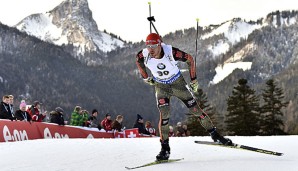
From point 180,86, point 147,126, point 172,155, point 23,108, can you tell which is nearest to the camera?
point 180,86

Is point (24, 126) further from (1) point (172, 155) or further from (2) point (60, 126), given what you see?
(1) point (172, 155)

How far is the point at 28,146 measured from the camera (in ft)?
28.7

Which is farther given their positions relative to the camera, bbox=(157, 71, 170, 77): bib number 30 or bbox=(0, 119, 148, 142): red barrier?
bbox=(0, 119, 148, 142): red barrier

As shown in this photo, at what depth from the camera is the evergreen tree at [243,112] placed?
33.9m

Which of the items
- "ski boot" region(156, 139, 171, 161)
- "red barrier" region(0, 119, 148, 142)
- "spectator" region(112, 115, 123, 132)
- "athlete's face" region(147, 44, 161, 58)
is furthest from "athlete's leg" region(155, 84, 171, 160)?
"spectator" region(112, 115, 123, 132)

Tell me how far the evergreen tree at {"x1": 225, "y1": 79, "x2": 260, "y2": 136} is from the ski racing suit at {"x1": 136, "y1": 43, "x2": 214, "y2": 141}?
27.3 m

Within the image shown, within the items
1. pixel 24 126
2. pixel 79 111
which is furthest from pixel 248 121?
pixel 24 126

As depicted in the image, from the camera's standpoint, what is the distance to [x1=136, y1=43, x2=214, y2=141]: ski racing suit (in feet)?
22.6

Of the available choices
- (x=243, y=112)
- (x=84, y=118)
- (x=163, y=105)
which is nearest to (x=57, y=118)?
(x=84, y=118)

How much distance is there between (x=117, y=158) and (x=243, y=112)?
2849cm

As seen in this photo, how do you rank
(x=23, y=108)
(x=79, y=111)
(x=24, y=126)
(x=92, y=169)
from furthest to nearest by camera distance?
(x=79, y=111) < (x=23, y=108) < (x=24, y=126) < (x=92, y=169)

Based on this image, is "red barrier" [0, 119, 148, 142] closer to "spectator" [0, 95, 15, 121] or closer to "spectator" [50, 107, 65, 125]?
"spectator" [50, 107, 65, 125]

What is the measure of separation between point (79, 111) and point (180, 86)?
9.90 m

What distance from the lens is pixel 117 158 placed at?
704 centimetres
